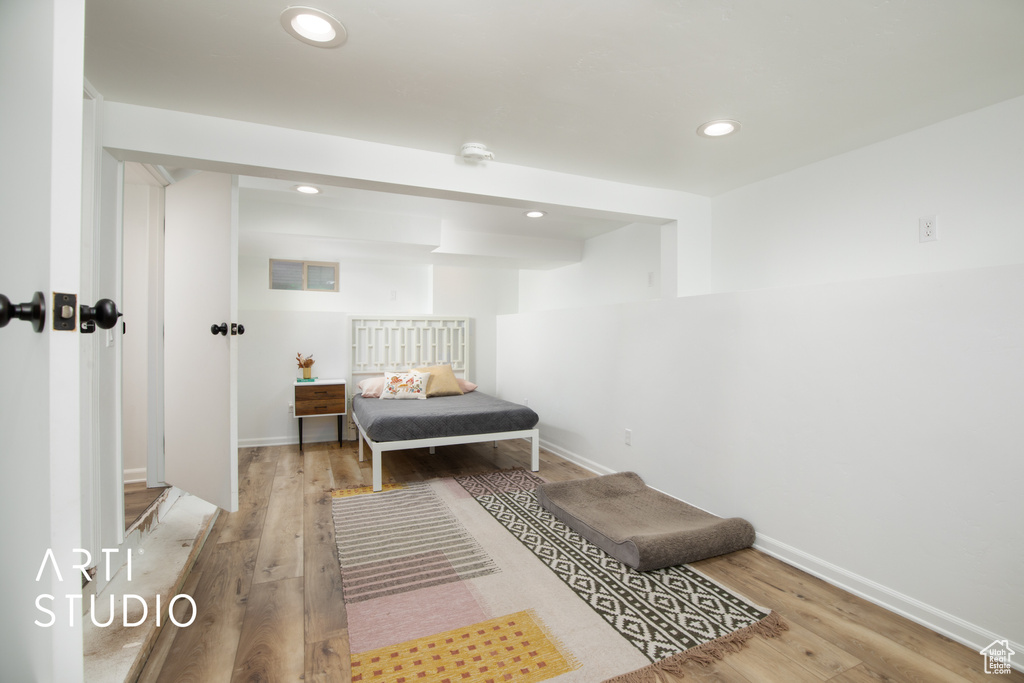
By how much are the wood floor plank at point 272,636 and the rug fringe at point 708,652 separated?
3.56 ft

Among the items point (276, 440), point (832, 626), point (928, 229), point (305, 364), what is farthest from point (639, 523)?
point (276, 440)

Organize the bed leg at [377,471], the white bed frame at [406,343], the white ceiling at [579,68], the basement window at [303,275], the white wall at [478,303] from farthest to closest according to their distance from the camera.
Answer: the white wall at [478,303] → the white bed frame at [406,343] → the basement window at [303,275] → the bed leg at [377,471] → the white ceiling at [579,68]

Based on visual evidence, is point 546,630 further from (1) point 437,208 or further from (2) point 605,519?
(1) point 437,208

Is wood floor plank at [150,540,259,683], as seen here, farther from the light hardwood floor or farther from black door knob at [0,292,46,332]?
black door knob at [0,292,46,332]

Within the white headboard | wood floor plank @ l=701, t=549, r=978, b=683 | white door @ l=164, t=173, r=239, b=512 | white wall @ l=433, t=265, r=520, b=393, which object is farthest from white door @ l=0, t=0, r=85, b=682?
white wall @ l=433, t=265, r=520, b=393

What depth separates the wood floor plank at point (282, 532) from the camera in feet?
7.59

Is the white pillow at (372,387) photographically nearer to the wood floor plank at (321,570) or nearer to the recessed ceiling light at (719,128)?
the wood floor plank at (321,570)

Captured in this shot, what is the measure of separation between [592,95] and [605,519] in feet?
7.15

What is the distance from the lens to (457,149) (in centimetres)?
260

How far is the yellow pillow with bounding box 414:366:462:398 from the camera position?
5.05 metres

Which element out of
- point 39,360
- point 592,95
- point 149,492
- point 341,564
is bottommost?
point 341,564

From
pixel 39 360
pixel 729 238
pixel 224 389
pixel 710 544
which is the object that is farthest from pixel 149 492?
pixel 729 238

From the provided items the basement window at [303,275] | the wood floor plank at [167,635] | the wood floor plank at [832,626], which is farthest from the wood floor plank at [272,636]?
the basement window at [303,275]

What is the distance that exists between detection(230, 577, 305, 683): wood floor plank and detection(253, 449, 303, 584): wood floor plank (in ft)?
0.38
